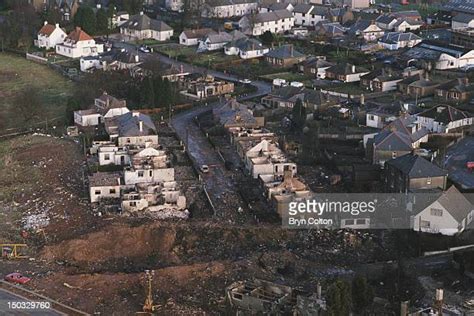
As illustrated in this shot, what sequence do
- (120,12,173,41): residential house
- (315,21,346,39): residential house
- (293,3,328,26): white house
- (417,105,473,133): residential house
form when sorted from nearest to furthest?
(417,105,473,133): residential house < (315,21,346,39): residential house < (120,12,173,41): residential house < (293,3,328,26): white house

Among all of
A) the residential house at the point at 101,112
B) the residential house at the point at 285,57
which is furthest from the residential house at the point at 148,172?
the residential house at the point at 285,57

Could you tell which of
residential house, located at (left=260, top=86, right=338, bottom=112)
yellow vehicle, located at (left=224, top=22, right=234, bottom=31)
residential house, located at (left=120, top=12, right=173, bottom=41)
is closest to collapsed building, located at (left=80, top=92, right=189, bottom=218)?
residential house, located at (left=260, top=86, right=338, bottom=112)

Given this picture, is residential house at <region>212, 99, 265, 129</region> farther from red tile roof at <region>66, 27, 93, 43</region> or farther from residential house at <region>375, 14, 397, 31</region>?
residential house at <region>375, 14, 397, 31</region>

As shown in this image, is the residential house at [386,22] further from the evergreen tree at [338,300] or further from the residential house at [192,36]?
the evergreen tree at [338,300]

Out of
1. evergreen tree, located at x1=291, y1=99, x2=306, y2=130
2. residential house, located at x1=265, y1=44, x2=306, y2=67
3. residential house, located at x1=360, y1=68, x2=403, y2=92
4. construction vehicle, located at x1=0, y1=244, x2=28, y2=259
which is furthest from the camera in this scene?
residential house, located at x1=265, y1=44, x2=306, y2=67

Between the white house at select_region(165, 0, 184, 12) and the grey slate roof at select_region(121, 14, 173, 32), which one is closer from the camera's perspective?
the grey slate roof at select_region(121, 14, 173, 32)

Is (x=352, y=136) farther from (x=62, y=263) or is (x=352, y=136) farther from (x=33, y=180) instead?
(x=62, y=263)

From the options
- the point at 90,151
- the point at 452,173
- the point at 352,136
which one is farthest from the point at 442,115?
the point at 90,151

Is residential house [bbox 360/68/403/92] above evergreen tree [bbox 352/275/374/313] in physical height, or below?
above
